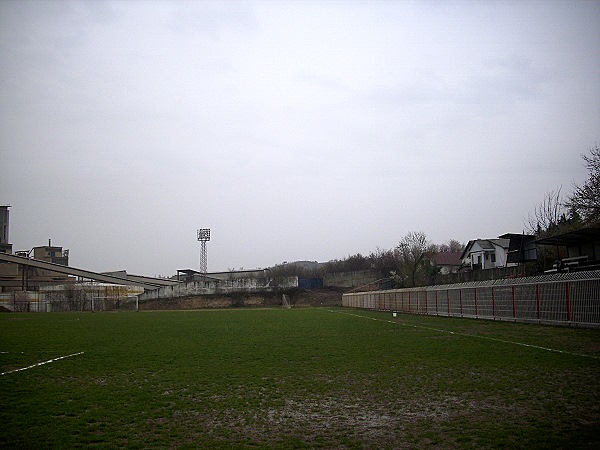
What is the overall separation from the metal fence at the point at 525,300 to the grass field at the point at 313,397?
3.18 metres

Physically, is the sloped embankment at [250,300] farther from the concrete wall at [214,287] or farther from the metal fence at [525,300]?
the metal fence at [525,300]

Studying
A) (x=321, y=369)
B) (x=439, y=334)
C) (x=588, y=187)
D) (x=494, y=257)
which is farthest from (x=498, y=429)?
(x=494, y=257)

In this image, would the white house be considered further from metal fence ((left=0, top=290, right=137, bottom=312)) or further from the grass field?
the grass field

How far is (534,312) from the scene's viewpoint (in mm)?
24719

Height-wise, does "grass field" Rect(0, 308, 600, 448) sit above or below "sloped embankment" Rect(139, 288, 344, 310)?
above

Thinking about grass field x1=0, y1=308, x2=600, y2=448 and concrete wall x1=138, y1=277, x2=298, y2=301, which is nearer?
grass field x1=0, y1=308, x2=600, y2=448

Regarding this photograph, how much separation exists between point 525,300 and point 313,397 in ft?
61.5

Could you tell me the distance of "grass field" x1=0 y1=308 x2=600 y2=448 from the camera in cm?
717

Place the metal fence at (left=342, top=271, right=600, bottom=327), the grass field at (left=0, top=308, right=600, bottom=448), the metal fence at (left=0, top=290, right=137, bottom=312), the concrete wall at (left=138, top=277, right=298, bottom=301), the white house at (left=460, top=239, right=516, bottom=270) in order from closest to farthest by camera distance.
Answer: the grass field at (left=0, top=308, right=600, bottom=448)
the metal fence at (left=342, top=271, right=600, bottom=327)
the white house at (left=460, top=239, right=516, bottom=270)
the metal fence at (left=0, top=290, right=137, bottom=312)
the concrete wall at (left=138, top=277, right=298, bottom=301)

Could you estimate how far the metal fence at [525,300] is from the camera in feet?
66.8

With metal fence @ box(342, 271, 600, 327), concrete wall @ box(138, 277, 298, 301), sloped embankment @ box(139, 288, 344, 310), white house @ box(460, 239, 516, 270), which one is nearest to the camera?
metal fence @ box(342, 271, 600, 327)

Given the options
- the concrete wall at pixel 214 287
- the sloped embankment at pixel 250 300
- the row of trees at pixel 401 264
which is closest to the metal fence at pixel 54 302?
the sloped embankment at pixel 250 300

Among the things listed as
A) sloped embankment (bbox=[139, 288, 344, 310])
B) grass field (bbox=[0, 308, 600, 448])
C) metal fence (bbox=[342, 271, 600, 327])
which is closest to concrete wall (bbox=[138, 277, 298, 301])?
sloped embankment (bbox=[139, 288, 344, 310])

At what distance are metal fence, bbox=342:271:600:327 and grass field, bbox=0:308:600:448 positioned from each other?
3.18 metres
